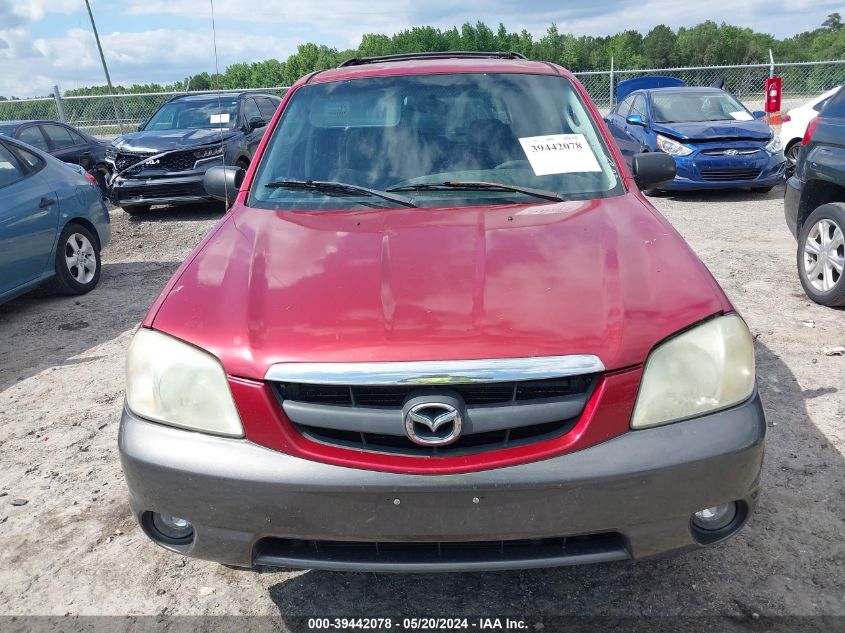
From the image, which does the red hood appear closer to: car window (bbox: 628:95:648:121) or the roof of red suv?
the roof of red suv

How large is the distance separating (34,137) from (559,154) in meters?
10.3

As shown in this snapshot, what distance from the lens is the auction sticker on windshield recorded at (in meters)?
2.96

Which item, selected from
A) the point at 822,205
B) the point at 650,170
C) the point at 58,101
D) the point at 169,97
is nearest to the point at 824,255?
the point at 822,205

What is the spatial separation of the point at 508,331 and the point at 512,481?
393mm

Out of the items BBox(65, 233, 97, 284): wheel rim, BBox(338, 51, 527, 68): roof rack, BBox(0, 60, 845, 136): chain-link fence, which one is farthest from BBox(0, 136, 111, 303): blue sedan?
BBox(0, 60, 845, 136): chain-link fence

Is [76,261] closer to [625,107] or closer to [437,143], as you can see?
[437,143]

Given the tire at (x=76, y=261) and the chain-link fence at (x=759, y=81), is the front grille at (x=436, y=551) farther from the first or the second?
the chain-link fence at (x=759, y=81)

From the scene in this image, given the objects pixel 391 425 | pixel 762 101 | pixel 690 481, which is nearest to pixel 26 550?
pixel 391 425

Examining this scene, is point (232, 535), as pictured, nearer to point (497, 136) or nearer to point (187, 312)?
point (187, 312)

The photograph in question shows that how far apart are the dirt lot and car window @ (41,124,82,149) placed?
7.55 metres

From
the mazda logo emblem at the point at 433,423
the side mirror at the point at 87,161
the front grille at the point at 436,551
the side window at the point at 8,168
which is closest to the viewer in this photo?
the mazda logo emblem at the point at 433,423

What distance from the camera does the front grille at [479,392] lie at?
1.86 meters

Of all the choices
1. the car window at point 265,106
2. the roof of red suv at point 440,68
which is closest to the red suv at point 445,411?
the roof of red suv at point 440,68

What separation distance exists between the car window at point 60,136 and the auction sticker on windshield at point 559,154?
10376 mm
